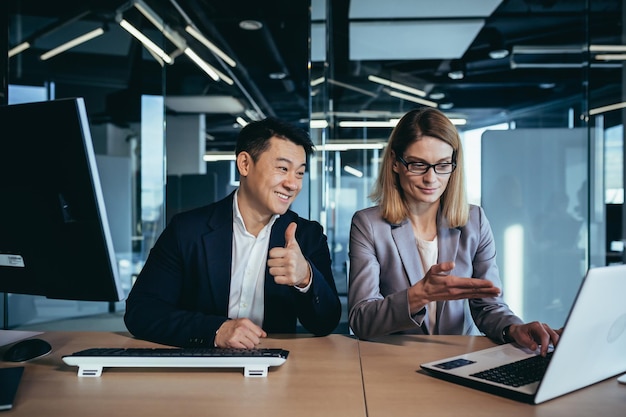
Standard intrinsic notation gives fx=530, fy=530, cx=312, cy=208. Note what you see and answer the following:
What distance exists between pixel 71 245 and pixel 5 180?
244 mm

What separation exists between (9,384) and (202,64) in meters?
4.04

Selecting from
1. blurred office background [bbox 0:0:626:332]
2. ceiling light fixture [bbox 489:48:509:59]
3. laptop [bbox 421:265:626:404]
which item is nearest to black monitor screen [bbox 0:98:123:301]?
laptop [bbox 421:265:626:404]

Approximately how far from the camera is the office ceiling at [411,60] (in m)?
4.23

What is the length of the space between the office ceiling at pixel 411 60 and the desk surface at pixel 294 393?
3.16m

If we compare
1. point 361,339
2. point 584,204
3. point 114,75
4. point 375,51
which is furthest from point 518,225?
point 114,75

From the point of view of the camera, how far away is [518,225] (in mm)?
3979

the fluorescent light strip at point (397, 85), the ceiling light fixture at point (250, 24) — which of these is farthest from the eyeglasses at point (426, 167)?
the ceiling light fixture at point (250, 24)

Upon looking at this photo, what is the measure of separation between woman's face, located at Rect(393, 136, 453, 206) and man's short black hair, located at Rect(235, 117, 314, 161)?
0.41 meters

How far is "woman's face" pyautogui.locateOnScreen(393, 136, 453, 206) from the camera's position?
6.79 feet

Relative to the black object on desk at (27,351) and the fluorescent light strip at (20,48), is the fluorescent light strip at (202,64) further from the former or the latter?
the black object on desk at (27,351)

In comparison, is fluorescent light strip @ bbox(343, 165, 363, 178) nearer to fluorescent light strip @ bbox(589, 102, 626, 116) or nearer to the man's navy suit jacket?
fluorescent light strip @ bbox(589, 102, 626, 116)

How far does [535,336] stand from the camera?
153 cm

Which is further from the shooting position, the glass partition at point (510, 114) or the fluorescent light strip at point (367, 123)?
the fluorescent light strip at point (367, 123)

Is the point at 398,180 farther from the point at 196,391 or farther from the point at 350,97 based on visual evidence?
the point at 350,97
